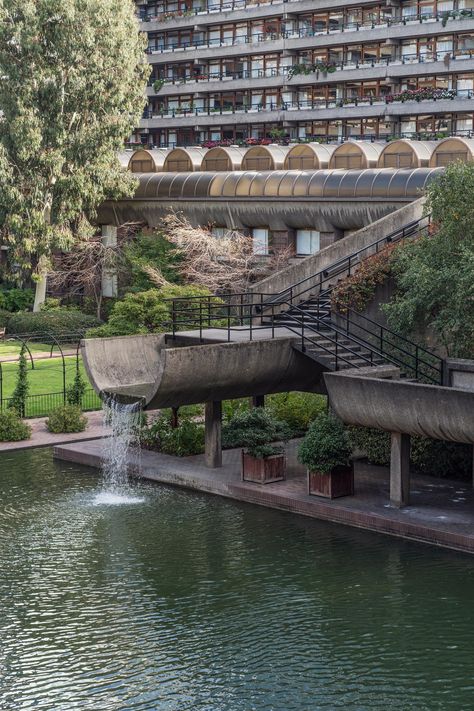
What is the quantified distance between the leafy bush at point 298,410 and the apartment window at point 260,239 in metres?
20.0

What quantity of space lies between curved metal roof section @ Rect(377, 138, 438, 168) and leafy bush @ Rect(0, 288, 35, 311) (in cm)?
2540

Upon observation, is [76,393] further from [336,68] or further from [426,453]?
[336,68]

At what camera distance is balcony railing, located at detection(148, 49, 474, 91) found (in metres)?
81.2

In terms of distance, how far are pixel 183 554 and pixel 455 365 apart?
861 centimetres

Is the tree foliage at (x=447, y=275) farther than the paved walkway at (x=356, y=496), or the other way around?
the tree foliage at (x=447, y=275)

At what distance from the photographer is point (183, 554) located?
28.4 metres

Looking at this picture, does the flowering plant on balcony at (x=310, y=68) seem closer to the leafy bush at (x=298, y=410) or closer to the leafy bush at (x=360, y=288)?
the leafy bush at (x=298, y=410)

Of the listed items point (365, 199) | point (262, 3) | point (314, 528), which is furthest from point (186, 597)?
point (262, 3)

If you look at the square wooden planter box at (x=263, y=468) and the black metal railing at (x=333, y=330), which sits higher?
the black metal railing at (x=333, y=330)

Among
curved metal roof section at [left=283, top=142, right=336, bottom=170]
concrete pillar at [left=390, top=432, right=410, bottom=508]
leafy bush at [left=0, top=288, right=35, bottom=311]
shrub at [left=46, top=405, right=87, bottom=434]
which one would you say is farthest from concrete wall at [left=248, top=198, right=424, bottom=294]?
leafy bush at [left=0, top=288, right=35, bottom=311]

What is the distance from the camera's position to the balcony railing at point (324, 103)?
80.3 meters

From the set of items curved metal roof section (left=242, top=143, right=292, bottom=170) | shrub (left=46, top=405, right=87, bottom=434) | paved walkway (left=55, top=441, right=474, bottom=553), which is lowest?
paved walkway (left=55, top=441, right=474, bottom=553)

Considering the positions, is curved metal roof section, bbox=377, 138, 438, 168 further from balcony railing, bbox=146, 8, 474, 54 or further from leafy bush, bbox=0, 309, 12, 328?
balcony railing, bbox=146, 8, 474, 54

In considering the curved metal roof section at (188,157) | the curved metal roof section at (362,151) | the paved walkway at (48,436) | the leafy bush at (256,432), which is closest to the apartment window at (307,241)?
the curved metal roof section at (362,151)
